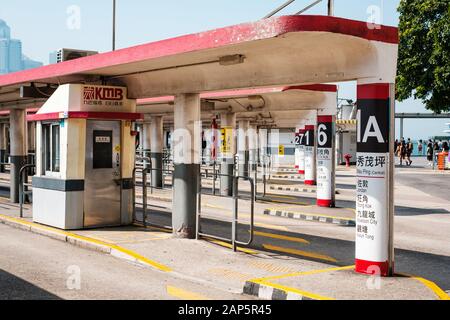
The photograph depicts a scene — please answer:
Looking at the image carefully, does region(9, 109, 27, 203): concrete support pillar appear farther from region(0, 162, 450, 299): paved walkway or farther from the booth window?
the booth window

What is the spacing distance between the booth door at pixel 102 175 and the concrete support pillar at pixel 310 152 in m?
12.3

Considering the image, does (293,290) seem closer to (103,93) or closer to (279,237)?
(279,237)

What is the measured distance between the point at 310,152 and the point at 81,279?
17.6 m

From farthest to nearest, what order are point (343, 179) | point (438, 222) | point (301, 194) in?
point (343, 179)
point (301, 194)
point (438, 222)

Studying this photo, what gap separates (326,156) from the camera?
1612cm

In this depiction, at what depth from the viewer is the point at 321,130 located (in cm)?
1622

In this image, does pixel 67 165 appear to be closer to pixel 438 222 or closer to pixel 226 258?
pixel 226 258

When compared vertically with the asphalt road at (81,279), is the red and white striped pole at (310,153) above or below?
above

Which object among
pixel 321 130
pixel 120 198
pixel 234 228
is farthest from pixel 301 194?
pixel 234 228

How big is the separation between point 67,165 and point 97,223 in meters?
1.47

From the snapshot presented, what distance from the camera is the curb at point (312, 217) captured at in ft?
46.6

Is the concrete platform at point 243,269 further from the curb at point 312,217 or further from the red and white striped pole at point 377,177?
the curb at point 312,217

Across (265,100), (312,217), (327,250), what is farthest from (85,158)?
(265,100)

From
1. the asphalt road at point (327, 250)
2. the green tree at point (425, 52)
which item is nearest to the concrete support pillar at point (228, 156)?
the asphalt road at point (327, 250)
